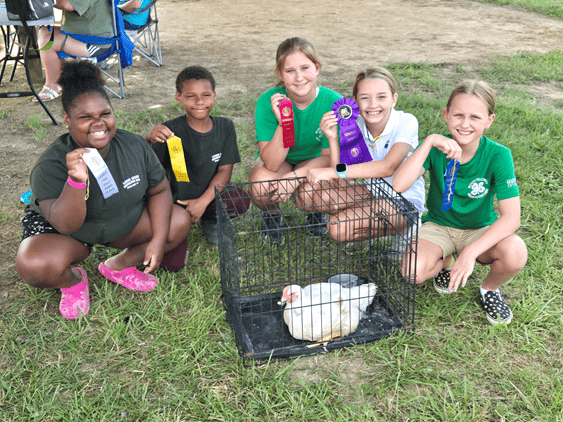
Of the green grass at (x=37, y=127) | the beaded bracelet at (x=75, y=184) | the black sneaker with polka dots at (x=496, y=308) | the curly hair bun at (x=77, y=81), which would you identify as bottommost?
the black sneaker with polka dots at (x=496, y=308)

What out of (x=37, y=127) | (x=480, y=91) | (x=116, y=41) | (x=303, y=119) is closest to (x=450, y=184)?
(x=480, y=91)

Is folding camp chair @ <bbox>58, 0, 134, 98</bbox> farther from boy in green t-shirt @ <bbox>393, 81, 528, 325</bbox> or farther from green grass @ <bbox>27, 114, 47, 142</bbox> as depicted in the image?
boy in green t-shirt @ <bbox>393, 81, 528, 325</bbox>

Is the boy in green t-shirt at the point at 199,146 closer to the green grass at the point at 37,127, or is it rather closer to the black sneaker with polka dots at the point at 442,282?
the black sneaker with polka dots at the point at 442,282

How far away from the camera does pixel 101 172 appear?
194cm

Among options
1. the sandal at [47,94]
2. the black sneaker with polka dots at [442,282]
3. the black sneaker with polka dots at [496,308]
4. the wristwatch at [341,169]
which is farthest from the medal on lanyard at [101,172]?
the sandal at [47,94]

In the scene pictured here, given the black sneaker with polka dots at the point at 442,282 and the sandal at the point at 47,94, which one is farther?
the sandal at the point at 47,94

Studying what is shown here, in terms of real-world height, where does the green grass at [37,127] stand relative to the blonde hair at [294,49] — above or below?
below

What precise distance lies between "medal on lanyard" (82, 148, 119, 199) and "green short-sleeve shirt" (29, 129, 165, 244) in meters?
0.06

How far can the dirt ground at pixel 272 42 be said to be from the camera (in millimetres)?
3898

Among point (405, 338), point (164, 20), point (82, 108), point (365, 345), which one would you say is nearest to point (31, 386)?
point (82, 108)

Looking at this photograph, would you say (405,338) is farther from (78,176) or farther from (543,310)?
(78,176)

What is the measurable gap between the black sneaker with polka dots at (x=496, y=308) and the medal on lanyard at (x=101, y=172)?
1.64 m

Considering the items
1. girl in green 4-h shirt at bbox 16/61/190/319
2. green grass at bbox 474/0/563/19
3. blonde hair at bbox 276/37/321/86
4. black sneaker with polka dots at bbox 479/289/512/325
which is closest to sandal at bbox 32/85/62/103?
girl in green 4-h shirt at bbox 16/61/190/319

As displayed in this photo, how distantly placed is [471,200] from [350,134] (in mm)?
609
